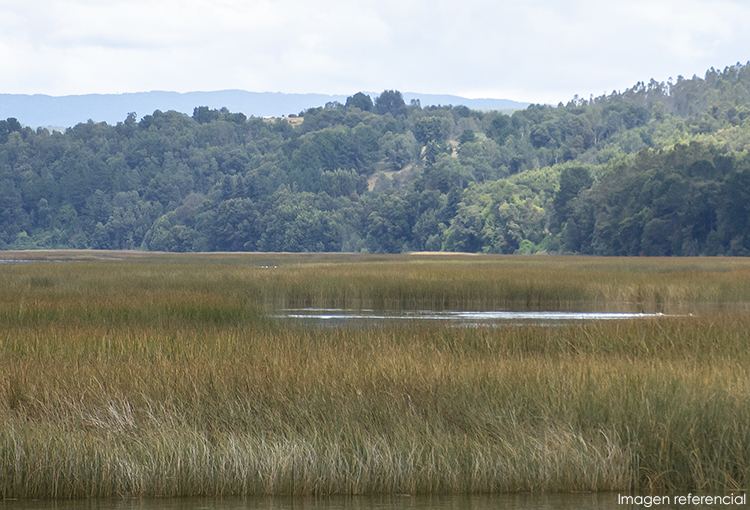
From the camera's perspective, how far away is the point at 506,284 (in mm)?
34969

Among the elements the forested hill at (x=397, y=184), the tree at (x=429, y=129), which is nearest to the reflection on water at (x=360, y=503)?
the forested hill at (x=397, y=184)

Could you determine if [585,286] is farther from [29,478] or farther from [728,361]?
[29,478]

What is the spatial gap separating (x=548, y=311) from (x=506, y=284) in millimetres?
5095

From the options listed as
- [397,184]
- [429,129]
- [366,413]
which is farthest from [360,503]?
[429,129]

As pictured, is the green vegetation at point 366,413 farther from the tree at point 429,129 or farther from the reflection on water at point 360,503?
the tree at point 429,129

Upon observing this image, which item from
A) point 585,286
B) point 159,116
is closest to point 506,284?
point 585,286

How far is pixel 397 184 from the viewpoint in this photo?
544 ft

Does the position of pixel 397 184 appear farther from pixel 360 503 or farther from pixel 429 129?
pixel 360 503

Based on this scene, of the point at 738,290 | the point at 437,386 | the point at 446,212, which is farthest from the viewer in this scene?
the point at 446,212

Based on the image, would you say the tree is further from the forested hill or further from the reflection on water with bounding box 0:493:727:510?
the reflection on water with bounding box 0:493:727:510

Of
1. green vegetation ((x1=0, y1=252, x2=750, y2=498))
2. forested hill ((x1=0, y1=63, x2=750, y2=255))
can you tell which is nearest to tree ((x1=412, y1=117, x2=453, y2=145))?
forested hill ((x1=0, y1=63, x2=750, y2=255))

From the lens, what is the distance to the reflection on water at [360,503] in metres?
8.95

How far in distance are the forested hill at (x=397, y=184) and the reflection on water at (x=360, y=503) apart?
6796 centimetres

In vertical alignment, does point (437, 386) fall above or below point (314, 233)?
above
